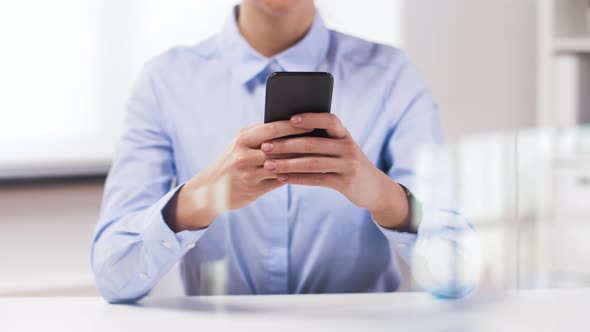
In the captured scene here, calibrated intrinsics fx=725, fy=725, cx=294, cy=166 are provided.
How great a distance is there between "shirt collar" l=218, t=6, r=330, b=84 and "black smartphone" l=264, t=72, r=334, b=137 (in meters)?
0.17

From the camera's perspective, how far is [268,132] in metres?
0.52

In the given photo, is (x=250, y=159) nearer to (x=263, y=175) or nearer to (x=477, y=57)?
(x=263, y=175)

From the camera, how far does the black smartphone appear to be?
0.51m

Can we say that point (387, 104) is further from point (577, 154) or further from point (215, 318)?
point (577, 154)

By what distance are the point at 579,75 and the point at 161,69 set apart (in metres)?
0.75

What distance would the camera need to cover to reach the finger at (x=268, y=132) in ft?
1.70

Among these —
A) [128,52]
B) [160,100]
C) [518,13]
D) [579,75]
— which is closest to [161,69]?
[160,100]

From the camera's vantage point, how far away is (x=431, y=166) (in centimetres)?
70

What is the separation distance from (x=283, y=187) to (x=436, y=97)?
50cm

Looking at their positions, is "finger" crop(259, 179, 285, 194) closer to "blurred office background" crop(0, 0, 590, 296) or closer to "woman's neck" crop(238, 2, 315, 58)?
"woman's neck" crop(238, 2, 315, 58)

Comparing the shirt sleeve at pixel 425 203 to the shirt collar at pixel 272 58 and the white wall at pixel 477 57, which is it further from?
the white wall at pixel 477 57

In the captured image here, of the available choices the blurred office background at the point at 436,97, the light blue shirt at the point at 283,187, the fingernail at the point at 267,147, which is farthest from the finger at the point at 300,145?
the blurred office background at the point at 436,97

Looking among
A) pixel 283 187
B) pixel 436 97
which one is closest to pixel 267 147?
pixel 283 187

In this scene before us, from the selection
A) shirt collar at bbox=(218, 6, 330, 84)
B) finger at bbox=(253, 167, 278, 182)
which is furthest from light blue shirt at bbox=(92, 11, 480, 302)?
finger at bbox=(253, 167, 278, 182)
